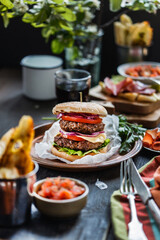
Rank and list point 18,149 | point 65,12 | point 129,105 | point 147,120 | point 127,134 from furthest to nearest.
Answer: point 129,105 → point 147,120 → point 65,12 → point 127,134 → point 18,149

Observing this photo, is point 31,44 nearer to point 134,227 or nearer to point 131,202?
point 131,202

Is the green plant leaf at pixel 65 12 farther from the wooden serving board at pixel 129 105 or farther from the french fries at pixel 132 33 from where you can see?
the french fries at pixel 132 33

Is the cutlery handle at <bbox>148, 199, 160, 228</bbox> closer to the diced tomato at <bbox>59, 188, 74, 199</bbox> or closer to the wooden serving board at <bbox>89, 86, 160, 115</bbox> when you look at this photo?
the diced tomato at <bbox>59, 188, 74, 199</bbox>

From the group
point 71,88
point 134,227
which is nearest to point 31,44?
point 71,88

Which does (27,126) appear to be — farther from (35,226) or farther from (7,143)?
(35,226)

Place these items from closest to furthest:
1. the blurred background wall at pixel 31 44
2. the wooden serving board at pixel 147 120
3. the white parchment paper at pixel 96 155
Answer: the white parchment paper at pixel 96 155 → the wooden serving board at pixel 147 120 → the blurred background wall at pixel 31 44

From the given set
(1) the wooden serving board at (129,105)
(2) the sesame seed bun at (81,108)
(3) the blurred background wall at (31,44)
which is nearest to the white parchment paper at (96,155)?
(2) the sesame seed bun at (81,108)
